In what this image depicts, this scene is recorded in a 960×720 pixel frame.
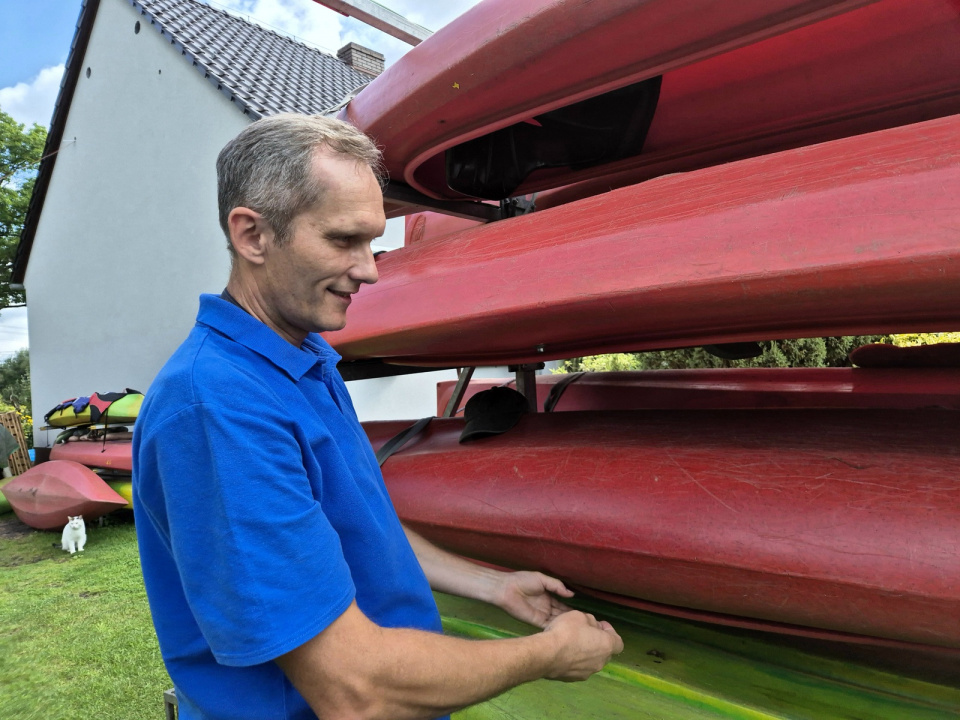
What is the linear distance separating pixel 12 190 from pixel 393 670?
19.0 meters

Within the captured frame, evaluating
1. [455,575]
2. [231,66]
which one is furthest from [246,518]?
[231,66]

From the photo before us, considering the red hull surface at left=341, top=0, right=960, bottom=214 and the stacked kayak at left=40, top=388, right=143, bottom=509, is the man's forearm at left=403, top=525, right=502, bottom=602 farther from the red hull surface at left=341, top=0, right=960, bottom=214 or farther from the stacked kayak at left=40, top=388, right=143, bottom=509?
the stacked kayak at left=40, top=388, right=143, bottom=509

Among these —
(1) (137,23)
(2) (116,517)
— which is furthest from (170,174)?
(2) (116,517)

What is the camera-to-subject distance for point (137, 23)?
8844 millimetres

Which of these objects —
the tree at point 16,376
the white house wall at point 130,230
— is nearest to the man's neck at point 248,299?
the white house wall at point 130,230

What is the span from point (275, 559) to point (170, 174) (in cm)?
883

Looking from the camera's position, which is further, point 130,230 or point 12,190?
point 12,190

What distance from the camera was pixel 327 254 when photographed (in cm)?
92

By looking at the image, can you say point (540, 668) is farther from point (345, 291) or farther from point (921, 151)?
point (921, 151)

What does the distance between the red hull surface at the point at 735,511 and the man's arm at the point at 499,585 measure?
6cm

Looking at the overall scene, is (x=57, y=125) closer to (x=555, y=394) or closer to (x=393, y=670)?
(x=555, y=394)

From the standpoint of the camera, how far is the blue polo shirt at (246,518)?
716 mm

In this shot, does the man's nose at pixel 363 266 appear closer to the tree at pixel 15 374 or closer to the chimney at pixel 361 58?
the chimney at pixel 361 58

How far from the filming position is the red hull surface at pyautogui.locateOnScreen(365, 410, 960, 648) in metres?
1.05
